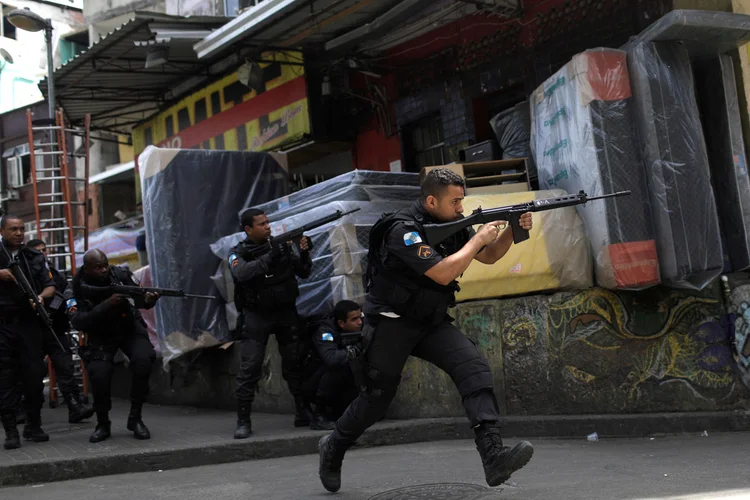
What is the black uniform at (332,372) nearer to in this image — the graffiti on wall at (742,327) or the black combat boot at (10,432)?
the black combat boot at (10,432)

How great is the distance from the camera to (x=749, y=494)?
3.88 meters

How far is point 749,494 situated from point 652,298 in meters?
2.65

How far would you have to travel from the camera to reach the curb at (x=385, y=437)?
567cm

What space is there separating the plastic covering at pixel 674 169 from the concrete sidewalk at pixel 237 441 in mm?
1053

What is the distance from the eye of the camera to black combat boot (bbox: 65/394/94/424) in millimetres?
7574

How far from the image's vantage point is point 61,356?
24.2 ft

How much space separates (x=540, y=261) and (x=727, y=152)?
1871mm

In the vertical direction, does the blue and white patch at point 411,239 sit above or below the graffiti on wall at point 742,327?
above

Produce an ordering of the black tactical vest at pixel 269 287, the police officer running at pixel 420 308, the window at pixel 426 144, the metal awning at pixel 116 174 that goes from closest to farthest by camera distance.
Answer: the police officer running at pixel 420 308, the black tactical vest at pixel 269 287, the window at pixel 426 144, the metal awning at pixel 116 174

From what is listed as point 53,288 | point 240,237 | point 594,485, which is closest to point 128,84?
point 240,237

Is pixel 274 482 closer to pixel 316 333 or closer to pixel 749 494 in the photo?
pixel 316 333

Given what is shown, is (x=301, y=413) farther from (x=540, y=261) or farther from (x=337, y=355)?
(x=540, y=261)

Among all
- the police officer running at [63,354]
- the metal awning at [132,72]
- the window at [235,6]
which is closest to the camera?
the police officer running at [63,354]

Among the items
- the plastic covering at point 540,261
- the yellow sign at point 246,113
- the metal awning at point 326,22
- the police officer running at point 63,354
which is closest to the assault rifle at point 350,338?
the plastic covering at point 540,261
